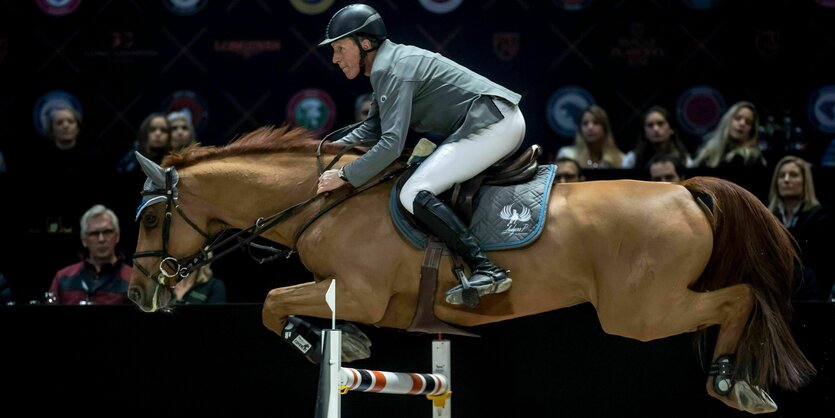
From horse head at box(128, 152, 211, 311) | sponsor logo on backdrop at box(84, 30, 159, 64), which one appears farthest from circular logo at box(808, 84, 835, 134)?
horse head at box(128, 152, 211, 311)

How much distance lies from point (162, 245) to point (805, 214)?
3777mm

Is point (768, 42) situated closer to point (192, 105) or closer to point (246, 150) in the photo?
point (192, 105)

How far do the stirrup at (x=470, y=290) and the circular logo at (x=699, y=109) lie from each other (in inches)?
154

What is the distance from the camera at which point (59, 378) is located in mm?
6301

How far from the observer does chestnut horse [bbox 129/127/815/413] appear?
17.6ft

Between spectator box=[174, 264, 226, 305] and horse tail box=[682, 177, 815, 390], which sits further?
spectator box=[174, 264, 226, 305]

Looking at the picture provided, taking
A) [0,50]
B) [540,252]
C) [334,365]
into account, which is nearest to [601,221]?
[540,252]

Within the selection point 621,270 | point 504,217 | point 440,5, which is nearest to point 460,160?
point 504,217

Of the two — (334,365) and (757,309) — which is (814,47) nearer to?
(757,309)

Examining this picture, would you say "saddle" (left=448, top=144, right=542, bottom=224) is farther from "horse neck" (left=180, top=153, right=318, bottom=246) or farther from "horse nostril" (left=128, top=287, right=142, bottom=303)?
"horse nostril" (left=128, top=287, right=142, bottom=303)

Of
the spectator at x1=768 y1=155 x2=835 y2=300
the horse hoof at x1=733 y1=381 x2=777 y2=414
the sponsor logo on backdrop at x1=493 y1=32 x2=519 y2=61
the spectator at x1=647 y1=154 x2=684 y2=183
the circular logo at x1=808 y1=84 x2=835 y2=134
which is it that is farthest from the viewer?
the sponsor logo on backdrop at x1=493 y1=32 x2=519 y2=61

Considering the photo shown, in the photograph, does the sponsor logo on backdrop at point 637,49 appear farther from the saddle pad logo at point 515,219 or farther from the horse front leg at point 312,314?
the horse front leg at point 312,314

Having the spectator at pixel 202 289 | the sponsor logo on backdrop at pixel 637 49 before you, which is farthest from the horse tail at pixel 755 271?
the sponsor logo on backdrop at pixel 637 49

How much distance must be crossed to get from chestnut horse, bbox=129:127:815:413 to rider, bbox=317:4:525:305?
7.5 inches
